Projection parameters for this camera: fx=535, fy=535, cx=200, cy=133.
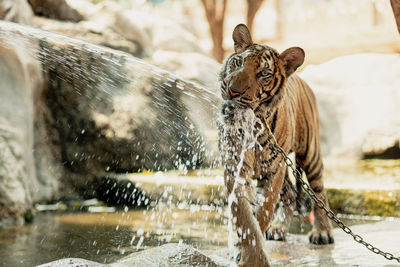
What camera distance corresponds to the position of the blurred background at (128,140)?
4797mm

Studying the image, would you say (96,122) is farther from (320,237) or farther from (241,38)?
(241,38)

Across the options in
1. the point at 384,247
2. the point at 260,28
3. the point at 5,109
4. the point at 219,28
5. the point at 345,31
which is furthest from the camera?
the point at 260,28

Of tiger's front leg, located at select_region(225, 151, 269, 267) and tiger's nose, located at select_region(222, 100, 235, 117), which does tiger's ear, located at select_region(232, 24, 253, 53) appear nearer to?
tiger's nose, located at select_region(222, 100, 235, 117)

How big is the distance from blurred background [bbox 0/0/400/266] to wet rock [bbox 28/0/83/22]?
17 millimetres

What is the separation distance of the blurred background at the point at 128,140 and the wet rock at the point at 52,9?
17mm

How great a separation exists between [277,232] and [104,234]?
1.50 m

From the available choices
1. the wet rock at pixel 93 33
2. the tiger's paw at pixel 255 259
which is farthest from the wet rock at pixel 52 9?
the tiger's paw at pixel 255 259

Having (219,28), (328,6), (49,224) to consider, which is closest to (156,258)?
(49,224)

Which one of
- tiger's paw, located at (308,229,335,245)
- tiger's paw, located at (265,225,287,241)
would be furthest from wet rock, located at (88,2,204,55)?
tiger's paw, located at (308,229,335,245)

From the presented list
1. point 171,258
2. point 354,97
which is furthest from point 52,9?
point 171,258

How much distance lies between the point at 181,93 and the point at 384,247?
5.94m

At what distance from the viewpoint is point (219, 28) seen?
1272 centimetres

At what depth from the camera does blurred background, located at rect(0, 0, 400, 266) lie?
480 centimetres

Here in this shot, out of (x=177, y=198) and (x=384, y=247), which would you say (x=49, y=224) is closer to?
(x=177, y=198)
